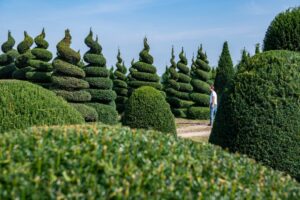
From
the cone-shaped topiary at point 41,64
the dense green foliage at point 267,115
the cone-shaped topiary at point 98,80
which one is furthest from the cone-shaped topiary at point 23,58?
the dense green foliage at point 267,115

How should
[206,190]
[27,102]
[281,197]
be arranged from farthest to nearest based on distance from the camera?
[27,102] → [281,197] → [206,190]

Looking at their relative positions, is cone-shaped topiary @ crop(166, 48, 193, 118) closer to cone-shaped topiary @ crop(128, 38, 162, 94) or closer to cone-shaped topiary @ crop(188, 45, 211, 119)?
cone-shaped topiary @ crop(188, 45, 211, 119)

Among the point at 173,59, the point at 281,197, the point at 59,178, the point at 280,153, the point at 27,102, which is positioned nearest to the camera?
the point at 59,178

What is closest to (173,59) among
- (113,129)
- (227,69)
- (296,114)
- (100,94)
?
(227,69)

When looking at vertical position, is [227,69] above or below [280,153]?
above

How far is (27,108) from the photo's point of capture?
8.79 meters

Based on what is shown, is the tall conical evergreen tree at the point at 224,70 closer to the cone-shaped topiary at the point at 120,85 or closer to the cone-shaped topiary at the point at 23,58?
the cone-shaped topiary at the point at 120,85

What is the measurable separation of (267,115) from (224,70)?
2924cm

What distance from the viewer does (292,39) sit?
9.98 m

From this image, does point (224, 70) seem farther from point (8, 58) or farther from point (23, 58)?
point (8, 58)

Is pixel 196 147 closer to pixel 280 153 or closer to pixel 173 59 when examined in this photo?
pixel 280 153

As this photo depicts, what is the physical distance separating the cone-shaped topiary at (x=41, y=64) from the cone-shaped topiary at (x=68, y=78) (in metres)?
3.92

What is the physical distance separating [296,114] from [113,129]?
383 cm

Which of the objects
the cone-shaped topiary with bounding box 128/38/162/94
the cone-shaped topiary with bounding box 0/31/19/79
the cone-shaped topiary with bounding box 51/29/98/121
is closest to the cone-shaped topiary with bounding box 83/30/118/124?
the cone-shaped topiary with bounding box 51/29/98/121
